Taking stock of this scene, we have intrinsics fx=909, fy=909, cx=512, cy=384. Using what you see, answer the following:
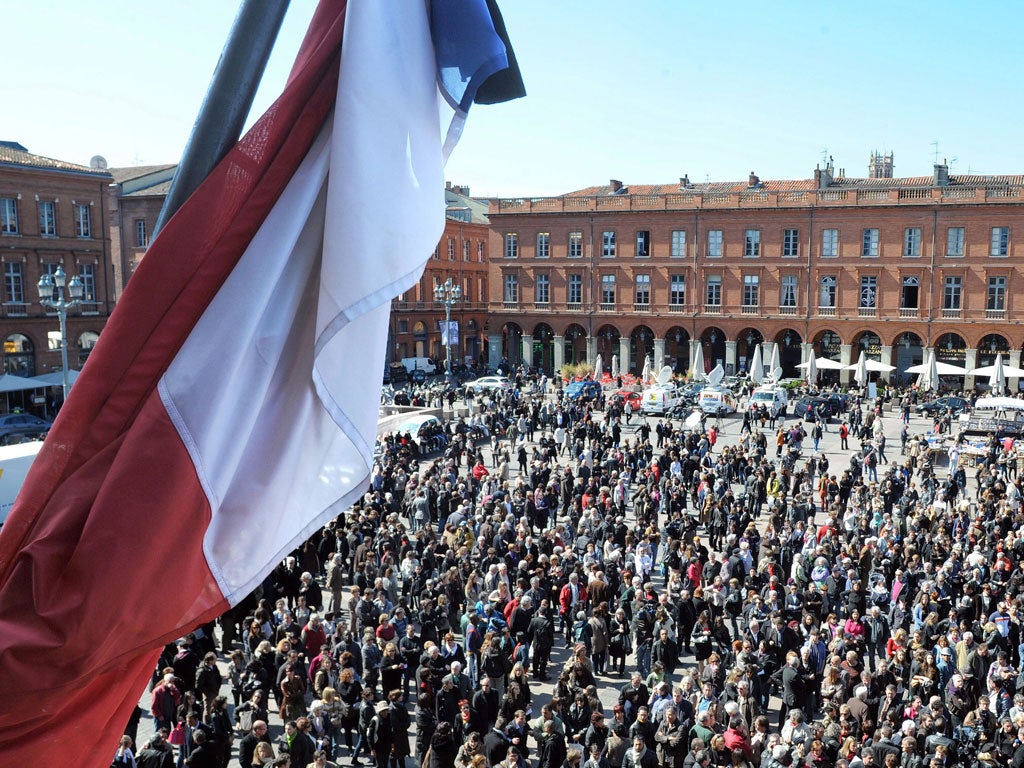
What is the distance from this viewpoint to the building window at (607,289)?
59.1 m

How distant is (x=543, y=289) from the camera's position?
201ft

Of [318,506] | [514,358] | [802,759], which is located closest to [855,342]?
[514,358]

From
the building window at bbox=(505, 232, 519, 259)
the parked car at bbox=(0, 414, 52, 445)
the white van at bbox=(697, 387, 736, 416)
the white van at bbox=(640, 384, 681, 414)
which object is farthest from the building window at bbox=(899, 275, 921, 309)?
the parked car at bbox=(0, 414, 52, 445)

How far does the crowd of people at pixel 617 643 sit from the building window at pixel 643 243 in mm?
36310

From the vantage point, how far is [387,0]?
104 inches

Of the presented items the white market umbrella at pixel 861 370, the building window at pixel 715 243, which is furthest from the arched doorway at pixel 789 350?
the white market umbrella at pixel 861 370

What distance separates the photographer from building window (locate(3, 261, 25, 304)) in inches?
1592

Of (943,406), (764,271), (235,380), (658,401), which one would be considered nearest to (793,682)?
(235,380)

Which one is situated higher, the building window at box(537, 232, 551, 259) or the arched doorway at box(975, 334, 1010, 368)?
the building window at box(537, 232, 551, 259)

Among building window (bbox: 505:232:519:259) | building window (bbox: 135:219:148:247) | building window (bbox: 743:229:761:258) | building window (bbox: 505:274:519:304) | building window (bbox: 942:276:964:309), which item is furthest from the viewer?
building window (bbox: 505:274:519:304)

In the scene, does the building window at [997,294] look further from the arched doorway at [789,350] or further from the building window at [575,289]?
the building window at [575,289]

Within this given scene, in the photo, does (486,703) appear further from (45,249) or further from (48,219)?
(48,219)

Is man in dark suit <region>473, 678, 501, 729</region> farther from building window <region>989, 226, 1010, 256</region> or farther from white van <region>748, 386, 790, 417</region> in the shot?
building window <region>989, 226, 1010, 256</region>

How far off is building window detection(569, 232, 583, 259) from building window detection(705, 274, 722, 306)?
29.0ft
